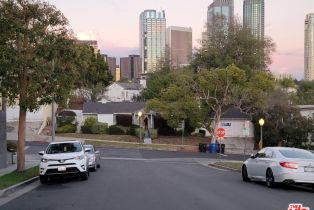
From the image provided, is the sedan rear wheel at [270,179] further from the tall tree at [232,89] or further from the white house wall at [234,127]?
the white house wall at [234,127]

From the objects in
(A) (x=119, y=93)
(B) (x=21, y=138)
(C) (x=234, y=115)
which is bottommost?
(B) (x=21, y=138)

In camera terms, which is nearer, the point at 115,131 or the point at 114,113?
the point at 115,131

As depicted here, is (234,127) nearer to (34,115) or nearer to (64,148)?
(34,115)

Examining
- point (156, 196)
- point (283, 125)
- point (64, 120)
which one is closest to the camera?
point (156, 196)

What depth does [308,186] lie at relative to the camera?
20.8 metres

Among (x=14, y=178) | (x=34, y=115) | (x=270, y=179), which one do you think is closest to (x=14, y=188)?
(x=14, y=178)

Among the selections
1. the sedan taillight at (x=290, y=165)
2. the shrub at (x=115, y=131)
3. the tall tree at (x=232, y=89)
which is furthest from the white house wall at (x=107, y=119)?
the sedan taillight at (x=290, y=165)

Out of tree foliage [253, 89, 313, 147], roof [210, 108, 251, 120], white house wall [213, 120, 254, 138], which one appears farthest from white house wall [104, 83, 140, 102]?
tree foliage [253, 89, 313, 147]

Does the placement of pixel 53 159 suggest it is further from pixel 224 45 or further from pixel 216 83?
pixel 224 45

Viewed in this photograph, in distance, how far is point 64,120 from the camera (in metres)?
71.6

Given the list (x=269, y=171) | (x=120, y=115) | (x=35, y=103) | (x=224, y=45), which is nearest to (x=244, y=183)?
(x=269, y=171)

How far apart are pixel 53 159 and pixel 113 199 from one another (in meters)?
7.32

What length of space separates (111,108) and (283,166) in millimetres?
59061

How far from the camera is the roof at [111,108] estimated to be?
249 feet
